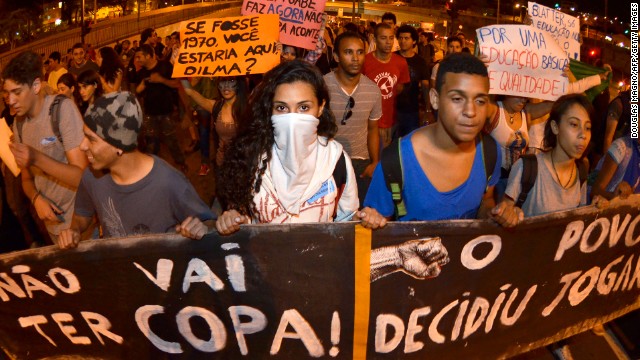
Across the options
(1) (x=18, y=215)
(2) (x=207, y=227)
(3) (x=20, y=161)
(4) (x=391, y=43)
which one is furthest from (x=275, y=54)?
(2) (x=207, y=227)

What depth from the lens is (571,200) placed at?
177 inches

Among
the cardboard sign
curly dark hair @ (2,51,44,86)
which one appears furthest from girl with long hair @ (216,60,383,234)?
the cardboard sign

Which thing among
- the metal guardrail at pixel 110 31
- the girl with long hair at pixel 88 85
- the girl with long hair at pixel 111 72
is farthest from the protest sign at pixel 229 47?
the metal guardrail at pixel 110 31

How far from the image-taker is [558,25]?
743cm

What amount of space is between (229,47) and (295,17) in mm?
1440

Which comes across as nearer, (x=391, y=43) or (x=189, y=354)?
(x=189, y=354)

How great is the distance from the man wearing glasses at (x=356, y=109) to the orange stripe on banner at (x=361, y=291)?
2494 mm

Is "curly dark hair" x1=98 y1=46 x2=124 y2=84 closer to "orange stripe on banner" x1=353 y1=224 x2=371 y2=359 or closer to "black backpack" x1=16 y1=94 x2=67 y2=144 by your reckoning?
"black backpack" x1=16 y1=94 x2=67 y2=144

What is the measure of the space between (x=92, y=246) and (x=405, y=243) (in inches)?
59.7

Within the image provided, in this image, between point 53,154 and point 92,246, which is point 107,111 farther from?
point 53,154

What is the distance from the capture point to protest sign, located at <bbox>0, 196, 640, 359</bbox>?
3.67 metres

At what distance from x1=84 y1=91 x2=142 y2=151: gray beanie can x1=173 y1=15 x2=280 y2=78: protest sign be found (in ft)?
11.6

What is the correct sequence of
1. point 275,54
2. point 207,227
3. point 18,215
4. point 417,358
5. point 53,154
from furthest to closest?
point 275,54 < point 18,215 < point 53,154 < point 417,358 < point 207,227

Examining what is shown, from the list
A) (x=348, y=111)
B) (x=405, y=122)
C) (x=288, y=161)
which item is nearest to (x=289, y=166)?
(x=288, y=161)
